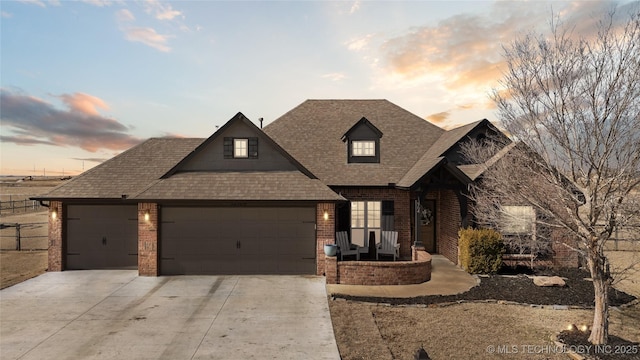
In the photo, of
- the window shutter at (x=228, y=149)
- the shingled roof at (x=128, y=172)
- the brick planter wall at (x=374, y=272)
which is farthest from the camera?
the window shutter at (x=228, y=149)

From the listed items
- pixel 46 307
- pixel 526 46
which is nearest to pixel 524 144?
pixel 526 46

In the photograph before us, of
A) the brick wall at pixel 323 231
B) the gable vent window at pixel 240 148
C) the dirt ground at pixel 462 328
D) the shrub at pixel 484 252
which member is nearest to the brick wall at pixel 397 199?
the brick wall at pixel 323 231

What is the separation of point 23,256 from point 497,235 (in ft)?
Answer: 69.3

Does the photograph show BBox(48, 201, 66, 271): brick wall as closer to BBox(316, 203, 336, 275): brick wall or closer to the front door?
BBox(316, 203, 336, 275): brick wall

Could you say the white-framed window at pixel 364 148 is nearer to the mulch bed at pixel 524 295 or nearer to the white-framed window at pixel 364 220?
the white-framed window at pixel 364 220

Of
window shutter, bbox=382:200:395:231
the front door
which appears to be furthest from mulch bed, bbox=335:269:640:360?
window shutter, bbox=382:200:395:231

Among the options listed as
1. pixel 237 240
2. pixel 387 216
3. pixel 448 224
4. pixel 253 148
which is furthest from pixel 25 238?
pixel 448 224

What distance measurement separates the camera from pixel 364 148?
17203mm

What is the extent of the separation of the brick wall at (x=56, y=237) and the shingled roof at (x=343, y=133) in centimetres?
992

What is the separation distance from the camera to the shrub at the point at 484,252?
12.8m

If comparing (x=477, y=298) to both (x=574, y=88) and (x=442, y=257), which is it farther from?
(x=574, y=88)

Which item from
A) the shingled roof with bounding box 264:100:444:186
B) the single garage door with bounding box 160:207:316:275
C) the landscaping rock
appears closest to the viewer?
the landscaping rock

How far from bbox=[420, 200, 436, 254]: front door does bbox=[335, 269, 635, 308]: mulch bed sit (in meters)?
4.78

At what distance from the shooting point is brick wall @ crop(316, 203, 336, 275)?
12797 mm
